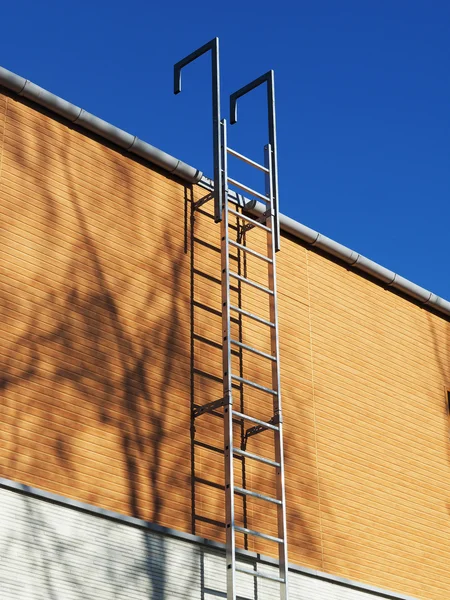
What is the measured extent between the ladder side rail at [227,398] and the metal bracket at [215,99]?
0.22ft

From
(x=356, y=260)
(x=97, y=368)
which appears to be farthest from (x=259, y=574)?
(x=356, y=260)

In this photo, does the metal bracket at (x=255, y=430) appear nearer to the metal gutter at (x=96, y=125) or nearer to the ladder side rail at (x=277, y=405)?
the ladder side rail at (x=277, y=405)

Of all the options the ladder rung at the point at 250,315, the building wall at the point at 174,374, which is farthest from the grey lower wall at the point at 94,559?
the ladder rung at the point at 250,315

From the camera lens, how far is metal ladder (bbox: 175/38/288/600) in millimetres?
10508

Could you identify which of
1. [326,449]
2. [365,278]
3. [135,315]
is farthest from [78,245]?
[365,278]

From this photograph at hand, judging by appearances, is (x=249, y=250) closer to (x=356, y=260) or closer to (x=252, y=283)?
(x=252, y=283)

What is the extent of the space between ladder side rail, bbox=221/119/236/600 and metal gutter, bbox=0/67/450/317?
0.57 metres

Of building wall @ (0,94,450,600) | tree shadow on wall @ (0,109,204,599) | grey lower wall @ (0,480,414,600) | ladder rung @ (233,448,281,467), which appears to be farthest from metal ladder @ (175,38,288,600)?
tree shadow on wall @ (0,109,204,599)

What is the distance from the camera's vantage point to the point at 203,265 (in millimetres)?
12062

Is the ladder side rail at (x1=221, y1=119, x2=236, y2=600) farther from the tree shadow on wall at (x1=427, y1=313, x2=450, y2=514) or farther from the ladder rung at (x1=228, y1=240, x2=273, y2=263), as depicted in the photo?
the tree shadow on wall at (x1=427, y1=313, x2=450, y2=514)

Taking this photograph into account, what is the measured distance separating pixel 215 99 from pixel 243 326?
2.61 m

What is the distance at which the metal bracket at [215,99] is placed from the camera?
11.9m

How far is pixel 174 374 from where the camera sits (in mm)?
11195

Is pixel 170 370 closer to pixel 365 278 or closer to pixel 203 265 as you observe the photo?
pixel 203 265
